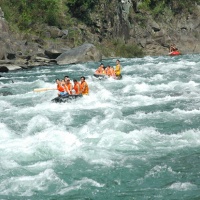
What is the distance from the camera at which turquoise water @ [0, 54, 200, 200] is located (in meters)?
9.67

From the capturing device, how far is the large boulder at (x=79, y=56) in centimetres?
3469

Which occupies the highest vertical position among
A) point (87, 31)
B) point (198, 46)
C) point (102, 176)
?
point (102, 176)

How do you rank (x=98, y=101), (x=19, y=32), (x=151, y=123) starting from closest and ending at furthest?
(x=151, y=123) → (x=98, y=101) → (x=19, y=32)

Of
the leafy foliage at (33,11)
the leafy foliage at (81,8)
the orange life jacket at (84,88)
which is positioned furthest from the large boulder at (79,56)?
the orange life jacket at (84,88)

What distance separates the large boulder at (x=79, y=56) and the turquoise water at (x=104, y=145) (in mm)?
12957

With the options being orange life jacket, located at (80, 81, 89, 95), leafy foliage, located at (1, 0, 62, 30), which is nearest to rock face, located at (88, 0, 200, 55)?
leafy foliage, located at (1, 0, 62, 30)

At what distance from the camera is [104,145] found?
40.9 ft

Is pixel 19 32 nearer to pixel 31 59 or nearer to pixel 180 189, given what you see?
pixel 31 59

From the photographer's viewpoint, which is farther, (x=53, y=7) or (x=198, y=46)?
(x=198, y=46)

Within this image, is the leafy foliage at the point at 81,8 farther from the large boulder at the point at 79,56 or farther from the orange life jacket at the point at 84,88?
the orange life jacket at the point at 84,88

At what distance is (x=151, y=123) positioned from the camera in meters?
14.6

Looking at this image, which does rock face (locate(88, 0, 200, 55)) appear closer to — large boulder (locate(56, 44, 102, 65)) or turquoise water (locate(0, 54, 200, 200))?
large boulder (locate(56, 44, 102, 65))

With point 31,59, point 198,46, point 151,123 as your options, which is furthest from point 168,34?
point 151,123

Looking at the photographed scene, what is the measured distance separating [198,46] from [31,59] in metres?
20.9
